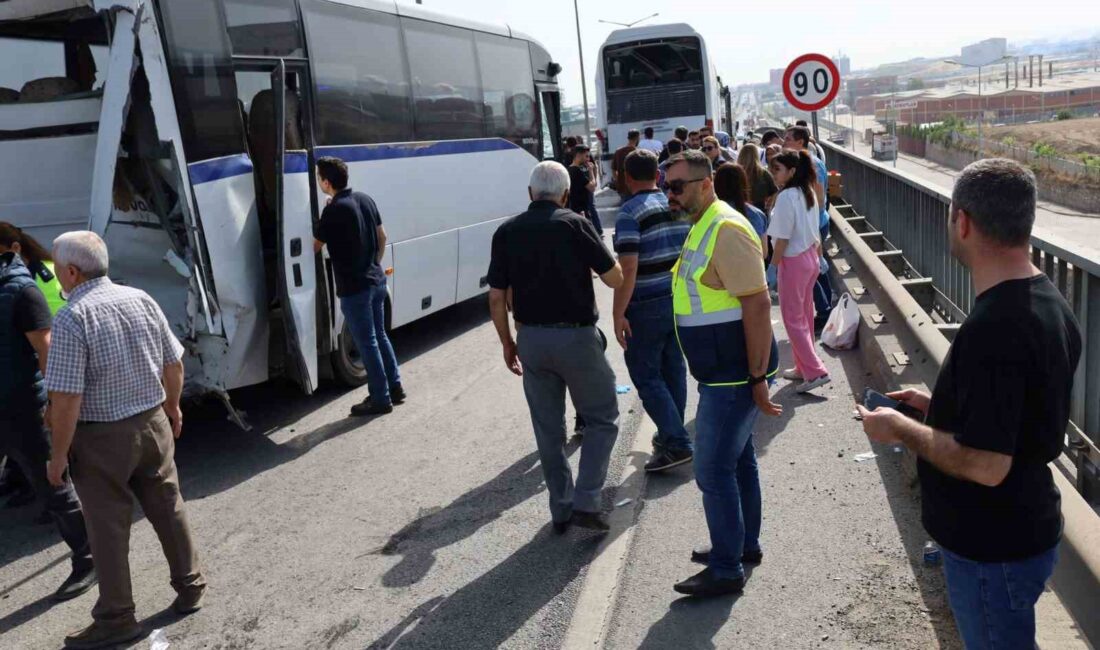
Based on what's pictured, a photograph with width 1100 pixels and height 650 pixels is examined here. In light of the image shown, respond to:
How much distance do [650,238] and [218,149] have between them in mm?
3191

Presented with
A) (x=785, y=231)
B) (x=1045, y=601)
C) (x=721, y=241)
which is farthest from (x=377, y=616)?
(x=785, y=231)

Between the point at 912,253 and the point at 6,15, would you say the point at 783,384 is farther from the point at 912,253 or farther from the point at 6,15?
the point at 6,15

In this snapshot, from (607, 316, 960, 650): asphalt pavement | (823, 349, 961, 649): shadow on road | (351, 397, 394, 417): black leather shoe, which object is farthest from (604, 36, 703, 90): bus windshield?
(607, 316, 960, 650): asphalt pavement

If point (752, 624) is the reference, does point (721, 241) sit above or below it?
above

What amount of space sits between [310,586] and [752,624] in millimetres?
2198

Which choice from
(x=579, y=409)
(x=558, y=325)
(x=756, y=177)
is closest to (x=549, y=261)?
(x=558, y=325)

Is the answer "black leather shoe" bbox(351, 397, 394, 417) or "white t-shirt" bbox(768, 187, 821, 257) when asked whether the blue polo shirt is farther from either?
"black leather shoe" bbox(351, 397, 394, 417)

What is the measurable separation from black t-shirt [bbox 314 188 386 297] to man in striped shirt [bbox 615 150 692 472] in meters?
2.55

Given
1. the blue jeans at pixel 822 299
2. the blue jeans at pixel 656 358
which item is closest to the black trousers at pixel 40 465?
the blue jeans at pixel 656 358

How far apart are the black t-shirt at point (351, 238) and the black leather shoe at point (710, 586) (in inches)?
168

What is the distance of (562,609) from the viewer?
4.79 meters

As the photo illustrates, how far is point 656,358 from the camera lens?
638 centimetres

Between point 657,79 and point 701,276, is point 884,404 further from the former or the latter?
point 657,79

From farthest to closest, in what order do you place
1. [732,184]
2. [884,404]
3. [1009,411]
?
[732,184]
[884,404]
[1009,411]
